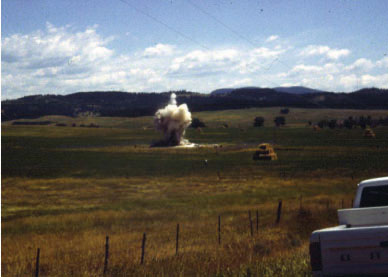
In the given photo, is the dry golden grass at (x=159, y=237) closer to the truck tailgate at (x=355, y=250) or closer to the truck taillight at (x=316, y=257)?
the truck taillight at (x=316, y=257)

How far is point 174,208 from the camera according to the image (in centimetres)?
3359

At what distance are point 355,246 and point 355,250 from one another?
70 millimetres

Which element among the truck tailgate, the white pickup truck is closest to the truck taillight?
the white pickup truck

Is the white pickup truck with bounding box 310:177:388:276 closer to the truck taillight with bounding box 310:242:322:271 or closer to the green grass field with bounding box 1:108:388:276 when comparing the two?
the truck taillight with bounding box 310:242:322:271

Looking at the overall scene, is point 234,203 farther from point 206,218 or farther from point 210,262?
point 210,262

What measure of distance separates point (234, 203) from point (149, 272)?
76.4 ft

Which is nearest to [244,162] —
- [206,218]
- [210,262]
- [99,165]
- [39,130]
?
[99,165]

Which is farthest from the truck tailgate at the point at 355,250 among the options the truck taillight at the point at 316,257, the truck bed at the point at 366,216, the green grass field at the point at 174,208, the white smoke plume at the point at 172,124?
the white smoke plume at the point at 172,124

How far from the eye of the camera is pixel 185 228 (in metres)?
24.5

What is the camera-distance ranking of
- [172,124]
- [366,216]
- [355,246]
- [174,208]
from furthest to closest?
[172,124] → [174,208] → [366,216] → [355,246]

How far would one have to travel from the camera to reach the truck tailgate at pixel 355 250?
7.37m

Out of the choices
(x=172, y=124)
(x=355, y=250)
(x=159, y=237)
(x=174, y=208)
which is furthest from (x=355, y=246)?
(x=172, y=124)

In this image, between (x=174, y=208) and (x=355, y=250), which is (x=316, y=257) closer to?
(x=355, y=250)

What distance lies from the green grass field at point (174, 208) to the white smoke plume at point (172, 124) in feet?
134
